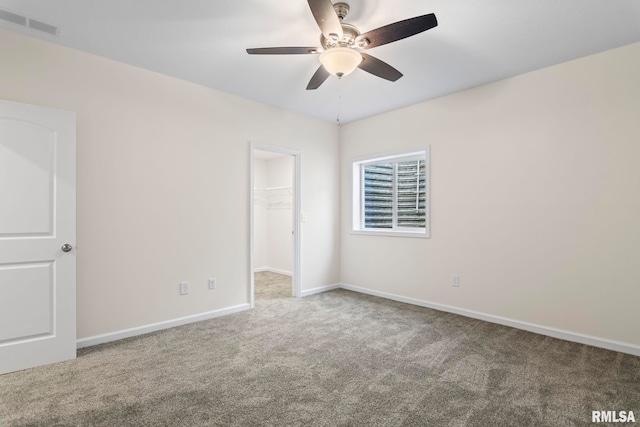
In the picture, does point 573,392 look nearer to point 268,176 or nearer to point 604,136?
point 604,136

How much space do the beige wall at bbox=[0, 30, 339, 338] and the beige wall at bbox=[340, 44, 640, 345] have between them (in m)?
2.23

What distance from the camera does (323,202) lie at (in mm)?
5023

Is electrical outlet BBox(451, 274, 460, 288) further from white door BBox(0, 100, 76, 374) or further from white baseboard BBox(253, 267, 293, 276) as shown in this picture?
white door BBox(0, 100, 76, 374)

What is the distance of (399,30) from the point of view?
2037mm

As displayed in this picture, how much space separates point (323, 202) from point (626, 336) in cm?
363

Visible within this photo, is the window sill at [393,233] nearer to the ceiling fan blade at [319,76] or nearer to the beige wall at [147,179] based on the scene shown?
the beige wall at [147,179]

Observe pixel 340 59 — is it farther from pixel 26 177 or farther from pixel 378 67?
pixel 26 177

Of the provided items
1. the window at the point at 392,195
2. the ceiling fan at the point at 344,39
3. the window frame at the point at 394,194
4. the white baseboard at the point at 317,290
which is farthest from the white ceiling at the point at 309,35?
the white baseboard at the point at 317,290

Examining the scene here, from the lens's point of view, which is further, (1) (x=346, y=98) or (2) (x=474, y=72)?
(1) (x=346, y=98)

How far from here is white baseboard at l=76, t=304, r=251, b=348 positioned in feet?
9.62

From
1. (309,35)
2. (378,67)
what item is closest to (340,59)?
(378,67)

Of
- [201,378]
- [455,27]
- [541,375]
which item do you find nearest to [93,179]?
[201,378]

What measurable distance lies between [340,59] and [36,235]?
2.72 m

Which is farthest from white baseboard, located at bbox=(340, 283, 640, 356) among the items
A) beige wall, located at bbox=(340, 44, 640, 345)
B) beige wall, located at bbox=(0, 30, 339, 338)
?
beige wall, located at bbox=(0, 30, 339, 338)
